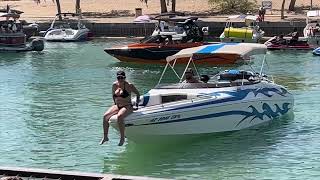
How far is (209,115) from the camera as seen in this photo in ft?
59.2

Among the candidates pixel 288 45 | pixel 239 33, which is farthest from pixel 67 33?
pixel 288 45

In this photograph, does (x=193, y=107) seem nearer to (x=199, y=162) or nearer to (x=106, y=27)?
(x=199, y=162)

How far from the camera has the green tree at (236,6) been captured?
6138 centimetres

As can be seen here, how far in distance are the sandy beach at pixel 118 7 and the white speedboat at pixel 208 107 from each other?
37614 millimetres

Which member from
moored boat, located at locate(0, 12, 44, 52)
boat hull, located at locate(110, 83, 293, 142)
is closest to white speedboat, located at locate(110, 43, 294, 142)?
boat hull, located at locate(110, 83, 293, 142)

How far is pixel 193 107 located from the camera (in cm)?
1758

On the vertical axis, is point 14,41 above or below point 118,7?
below

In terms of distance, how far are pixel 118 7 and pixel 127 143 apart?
51809 mm

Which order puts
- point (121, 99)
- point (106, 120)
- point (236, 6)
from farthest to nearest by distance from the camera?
point (236, 6), point (106, 120), point (121, 99)

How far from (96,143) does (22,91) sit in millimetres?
11446

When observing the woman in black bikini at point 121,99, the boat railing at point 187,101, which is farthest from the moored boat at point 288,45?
the woman in black bikini at point 121,99

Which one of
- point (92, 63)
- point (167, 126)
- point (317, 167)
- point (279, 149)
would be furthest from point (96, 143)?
point (92, 63)

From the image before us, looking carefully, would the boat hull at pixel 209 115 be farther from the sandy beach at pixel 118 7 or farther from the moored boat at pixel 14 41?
the sandy beach at pixel 118 7

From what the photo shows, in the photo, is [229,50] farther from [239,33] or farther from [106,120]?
[239,33]
